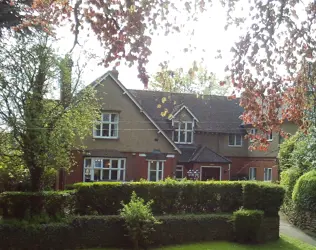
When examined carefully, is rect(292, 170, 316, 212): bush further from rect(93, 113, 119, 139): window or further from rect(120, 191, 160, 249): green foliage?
rect(93, 113, 119, 139): window

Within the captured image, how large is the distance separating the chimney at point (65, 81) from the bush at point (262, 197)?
817 centimetres

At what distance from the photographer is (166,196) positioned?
55.9 ft

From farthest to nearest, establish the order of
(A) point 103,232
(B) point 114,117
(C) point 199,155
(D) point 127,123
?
(C) point 199,155
(B) point 114,117
(D) point 127,123
(A) point 103,232

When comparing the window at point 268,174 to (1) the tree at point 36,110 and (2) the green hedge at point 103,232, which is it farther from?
(1) the tree at point 36,110

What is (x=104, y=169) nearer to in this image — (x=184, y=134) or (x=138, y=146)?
(x=138, y=146)

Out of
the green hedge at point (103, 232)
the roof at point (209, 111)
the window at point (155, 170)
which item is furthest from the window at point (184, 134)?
the green hedge at point (103, 232)

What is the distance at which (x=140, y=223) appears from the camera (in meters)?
14.7

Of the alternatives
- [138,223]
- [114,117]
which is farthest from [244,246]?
[114,117]

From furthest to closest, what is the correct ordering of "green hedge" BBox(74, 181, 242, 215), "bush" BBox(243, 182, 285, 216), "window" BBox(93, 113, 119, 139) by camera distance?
"window" BBox(93, 113, 119, 139)
"bush" BBox(243, 182, 285, 216)
"green hedge" BBox(74, 181, 242, 215)

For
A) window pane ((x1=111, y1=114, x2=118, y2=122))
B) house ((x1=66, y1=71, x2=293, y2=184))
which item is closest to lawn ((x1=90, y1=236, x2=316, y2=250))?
house ((x1=66, y1=71, x2=293, y2=184))

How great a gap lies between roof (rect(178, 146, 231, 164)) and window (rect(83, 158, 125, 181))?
6388mm

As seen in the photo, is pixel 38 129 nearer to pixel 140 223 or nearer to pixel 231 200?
pixel 140 223

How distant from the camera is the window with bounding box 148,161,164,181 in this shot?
96.3 ft

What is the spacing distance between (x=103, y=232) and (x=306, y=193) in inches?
367
